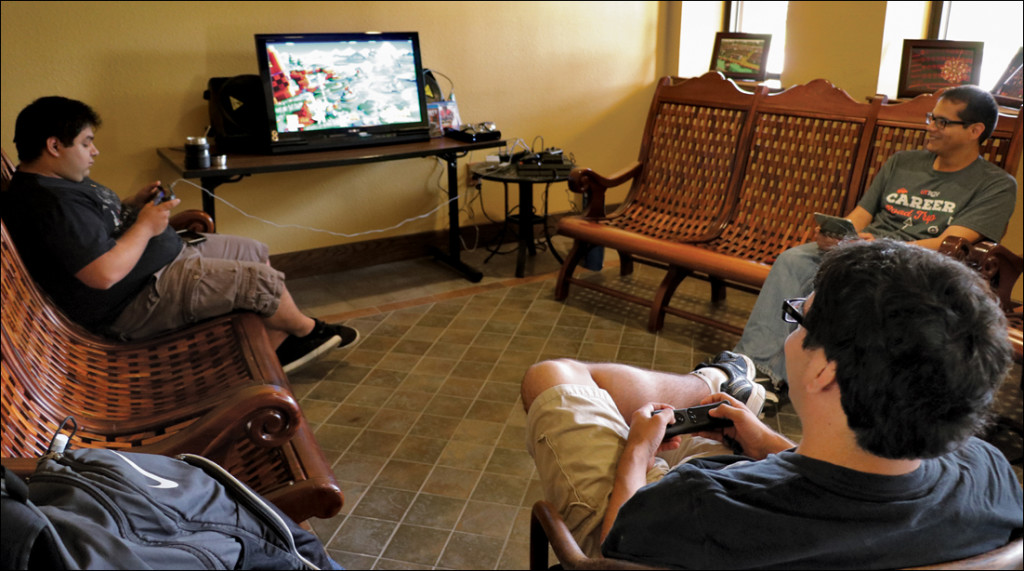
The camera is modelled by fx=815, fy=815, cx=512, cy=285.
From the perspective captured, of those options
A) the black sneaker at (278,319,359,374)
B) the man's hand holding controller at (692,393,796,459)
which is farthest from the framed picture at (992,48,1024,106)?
the black sneaker at (278,319,359,374)

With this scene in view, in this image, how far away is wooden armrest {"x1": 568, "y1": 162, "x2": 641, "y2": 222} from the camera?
3992mm

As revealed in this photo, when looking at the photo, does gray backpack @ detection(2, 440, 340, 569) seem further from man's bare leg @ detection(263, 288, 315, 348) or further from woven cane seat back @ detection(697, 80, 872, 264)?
woven cane seat back @ detection(697, 80, 872, 264)

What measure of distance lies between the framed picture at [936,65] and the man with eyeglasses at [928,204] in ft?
3.35

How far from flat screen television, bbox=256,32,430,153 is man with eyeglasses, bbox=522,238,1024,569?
10.8 feet

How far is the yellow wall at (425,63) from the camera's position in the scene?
3.85 meters

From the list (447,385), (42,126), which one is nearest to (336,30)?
(42,126)

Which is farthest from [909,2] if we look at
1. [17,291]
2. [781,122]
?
[17,291]

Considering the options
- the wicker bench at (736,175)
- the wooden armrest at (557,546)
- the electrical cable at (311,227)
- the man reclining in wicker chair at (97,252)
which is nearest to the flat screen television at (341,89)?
the electrical cable at (311,227)

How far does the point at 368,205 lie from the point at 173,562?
12.6 ft

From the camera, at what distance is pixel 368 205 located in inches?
187

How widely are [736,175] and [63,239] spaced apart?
275cm

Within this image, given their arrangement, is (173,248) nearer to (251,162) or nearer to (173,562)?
(251,162)

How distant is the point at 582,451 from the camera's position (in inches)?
58.5

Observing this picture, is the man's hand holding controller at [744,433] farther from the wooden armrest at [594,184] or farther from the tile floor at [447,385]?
the wooden armrest at [594,184]
